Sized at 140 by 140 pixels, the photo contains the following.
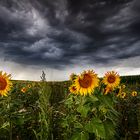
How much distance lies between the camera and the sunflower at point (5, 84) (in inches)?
197

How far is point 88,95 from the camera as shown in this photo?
4.66 m

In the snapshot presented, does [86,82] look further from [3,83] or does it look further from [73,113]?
[3,83]

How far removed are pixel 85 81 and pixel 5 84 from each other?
4.22 ft

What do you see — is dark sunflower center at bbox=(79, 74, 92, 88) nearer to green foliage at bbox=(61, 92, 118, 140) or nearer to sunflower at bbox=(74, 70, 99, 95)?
sunflower at bbox=(74, 70, 99, 95)

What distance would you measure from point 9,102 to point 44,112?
797 millimetres

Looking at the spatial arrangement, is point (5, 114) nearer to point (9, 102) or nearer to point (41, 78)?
point (9, 102)

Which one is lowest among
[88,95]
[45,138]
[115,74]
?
[45,138]

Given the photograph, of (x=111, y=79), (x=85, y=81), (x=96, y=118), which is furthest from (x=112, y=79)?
(x=96, y=118)

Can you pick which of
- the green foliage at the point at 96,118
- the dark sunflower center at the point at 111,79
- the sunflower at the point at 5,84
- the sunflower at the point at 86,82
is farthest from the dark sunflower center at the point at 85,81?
the sunflower at the point at 5,84

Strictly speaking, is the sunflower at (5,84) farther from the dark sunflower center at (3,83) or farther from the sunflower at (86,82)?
the sunflower at (86,82)

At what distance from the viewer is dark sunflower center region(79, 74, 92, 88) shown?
16.4 ft

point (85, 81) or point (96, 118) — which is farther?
point (85, 81)

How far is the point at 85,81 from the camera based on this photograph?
5180 millimetres

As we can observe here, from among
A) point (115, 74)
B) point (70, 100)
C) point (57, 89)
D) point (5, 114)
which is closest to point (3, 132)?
point (5, 114)
